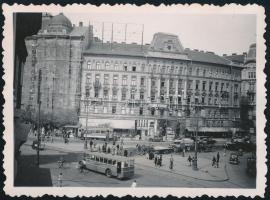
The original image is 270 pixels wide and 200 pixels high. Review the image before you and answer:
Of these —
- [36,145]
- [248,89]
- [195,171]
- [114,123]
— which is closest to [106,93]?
Result: [114,123]

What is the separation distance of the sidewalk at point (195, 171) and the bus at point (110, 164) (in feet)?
1.65

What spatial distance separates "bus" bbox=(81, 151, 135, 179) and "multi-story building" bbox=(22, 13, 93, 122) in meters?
1.55

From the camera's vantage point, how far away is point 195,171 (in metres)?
11.6

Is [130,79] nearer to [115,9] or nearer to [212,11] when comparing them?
[115,9]

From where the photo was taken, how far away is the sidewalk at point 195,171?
36.7 feet

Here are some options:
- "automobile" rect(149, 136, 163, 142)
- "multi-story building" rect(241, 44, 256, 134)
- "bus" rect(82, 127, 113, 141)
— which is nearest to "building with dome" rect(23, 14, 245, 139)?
"bus" rect(82, 127, 113, 141)

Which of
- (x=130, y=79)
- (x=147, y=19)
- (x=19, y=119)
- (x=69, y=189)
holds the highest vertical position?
(x=147, y=19)

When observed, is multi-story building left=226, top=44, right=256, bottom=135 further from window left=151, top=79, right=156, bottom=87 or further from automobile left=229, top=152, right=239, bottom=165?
window left=151, top=79, right=156, bottom=87

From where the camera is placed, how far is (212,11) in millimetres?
10734

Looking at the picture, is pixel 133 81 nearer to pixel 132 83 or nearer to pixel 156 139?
pixel 132 83

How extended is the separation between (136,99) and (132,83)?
1.69ft

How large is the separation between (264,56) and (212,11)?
1.79 metres

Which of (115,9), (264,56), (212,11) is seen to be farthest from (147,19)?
(264,56)

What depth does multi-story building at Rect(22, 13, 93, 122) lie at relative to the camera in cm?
1220
